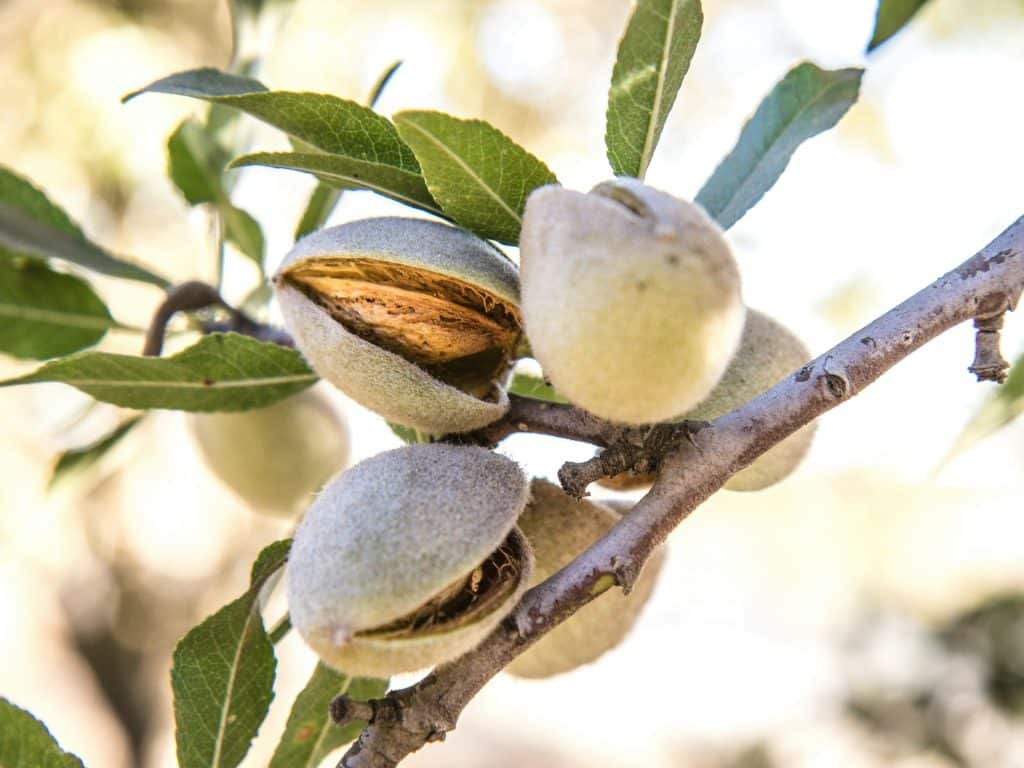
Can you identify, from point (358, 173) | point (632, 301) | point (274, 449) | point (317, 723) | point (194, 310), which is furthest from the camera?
point (274, 449)

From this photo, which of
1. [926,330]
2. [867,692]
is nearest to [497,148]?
[926,330]

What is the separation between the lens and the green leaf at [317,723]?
3.18 feet

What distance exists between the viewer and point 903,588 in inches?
189

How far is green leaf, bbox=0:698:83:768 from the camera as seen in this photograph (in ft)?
2.85

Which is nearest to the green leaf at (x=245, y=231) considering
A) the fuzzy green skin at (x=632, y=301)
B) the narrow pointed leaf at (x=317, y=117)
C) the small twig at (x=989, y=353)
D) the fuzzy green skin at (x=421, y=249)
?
the narrow pointed leaf at (x=317, y=117)

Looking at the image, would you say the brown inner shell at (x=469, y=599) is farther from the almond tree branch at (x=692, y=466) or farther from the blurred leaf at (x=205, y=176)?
the blurred leaf at (x=205, y=176)

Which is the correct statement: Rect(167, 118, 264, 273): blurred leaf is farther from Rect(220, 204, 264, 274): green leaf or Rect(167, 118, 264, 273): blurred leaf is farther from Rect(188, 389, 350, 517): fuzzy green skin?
Rect(188, 389, 350, 517): fuzzy green skin

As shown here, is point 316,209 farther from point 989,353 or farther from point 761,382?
point 989,353

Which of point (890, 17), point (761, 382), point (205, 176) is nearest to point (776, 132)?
point (890, 17)

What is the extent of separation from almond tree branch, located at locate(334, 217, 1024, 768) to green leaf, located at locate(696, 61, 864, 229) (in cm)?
24

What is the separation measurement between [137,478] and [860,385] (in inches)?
116

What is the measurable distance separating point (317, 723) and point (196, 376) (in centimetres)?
37

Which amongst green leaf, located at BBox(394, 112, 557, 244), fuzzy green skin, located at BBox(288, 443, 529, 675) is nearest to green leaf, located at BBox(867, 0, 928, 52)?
green leaf, located at BBox(394, 112, 557, 244)

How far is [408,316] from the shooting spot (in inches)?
34.2
